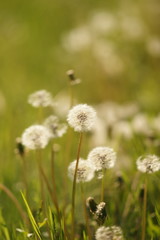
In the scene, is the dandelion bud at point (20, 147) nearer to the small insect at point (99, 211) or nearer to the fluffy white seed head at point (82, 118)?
the fluffy white seed head at point (82, 118)

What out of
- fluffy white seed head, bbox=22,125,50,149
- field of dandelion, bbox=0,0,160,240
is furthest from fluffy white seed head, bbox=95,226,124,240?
fluffy white seed head, bbox=22,125,50,149

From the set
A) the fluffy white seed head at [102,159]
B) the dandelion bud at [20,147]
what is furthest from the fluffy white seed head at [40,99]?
the fluffy white seed head at [102,159]

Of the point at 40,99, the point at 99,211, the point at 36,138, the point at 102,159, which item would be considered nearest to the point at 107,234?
the point at 99,211

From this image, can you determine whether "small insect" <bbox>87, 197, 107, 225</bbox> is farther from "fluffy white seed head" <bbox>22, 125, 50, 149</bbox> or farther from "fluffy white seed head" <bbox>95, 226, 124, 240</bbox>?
"fluffy white seed head" <bbox>22, 125, 50, 149</bbox>

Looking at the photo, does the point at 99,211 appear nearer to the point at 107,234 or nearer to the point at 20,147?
the point at 107,234

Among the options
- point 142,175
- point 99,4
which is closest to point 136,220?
point 142,175

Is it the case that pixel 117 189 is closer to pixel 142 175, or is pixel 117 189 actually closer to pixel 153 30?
pixel 142 175
